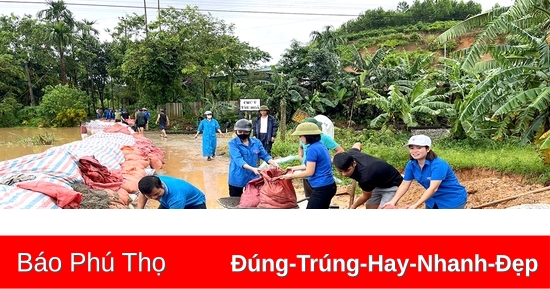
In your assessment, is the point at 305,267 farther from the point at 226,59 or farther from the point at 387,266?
the point at 226,59

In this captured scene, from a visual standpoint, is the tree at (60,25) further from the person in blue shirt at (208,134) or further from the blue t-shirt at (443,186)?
the blue t-shirt at (443,186)

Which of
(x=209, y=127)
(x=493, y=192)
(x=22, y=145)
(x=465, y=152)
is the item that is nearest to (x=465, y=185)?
(x=493, y=192)

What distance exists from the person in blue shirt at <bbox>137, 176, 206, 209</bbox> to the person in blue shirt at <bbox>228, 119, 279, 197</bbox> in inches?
39.1

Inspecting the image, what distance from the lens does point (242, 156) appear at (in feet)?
13.8

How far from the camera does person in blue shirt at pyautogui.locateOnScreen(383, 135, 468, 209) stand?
284 centimetres

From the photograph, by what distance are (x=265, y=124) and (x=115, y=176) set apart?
8.33 feet

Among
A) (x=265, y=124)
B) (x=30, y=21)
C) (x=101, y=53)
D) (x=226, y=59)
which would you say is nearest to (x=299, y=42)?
(x=226, y=59)

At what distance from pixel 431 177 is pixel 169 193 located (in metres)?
1.75

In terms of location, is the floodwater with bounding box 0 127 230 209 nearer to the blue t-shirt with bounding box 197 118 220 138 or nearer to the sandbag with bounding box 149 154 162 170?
the sandbag with bounding box 149 154 162 170

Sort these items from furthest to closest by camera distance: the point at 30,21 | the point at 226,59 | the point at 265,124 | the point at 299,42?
1. the point at 30,21
2. the point at 226,59
3. the point at 299,42
4. the point at 265,124

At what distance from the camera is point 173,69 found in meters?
18.6

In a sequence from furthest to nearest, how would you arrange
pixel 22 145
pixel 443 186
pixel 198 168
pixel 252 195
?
pixel 22 145, pixel 198 168, pixel 252 195, pixel 443 186

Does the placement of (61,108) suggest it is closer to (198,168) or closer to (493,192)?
(198,168)

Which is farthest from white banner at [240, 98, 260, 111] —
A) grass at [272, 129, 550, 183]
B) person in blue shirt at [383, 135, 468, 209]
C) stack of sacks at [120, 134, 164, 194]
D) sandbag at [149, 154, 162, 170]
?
person in blue shirt at [383, 135, 468, 209]
